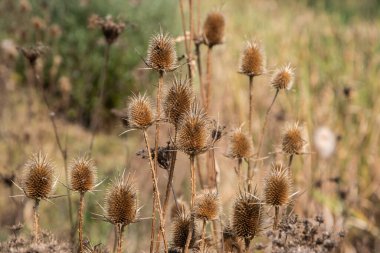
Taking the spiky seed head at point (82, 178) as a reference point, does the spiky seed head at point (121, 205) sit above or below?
below

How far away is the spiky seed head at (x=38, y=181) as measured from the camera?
179 cm

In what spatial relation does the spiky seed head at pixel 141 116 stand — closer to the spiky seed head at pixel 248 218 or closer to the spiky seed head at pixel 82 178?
the spiky seed head at pixel 82 178

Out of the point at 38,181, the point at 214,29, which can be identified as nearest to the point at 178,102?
the point at 38,181

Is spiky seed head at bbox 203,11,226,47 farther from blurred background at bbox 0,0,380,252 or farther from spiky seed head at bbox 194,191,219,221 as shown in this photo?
blurred background at bbox 0,0,380,252

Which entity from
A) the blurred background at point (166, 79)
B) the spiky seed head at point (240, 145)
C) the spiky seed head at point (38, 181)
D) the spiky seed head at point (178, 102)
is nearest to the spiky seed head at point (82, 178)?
the spiky seed head at point (38, 181)

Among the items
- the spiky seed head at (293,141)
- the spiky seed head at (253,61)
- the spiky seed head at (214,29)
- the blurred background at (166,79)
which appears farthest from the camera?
the blurred background at (166,79)

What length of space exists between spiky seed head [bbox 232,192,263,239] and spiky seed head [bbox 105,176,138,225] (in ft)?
1.01

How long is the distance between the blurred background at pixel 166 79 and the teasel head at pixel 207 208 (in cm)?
246

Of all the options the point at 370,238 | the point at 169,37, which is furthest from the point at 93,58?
the point at 169,37

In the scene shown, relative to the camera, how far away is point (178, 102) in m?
1.90

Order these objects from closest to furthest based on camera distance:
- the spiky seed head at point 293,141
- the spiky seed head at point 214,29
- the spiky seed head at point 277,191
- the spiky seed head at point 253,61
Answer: the spiky seed head at point 277,191
the spiky seed head at point 293,141
the spiky seed head at point 253,61
the spiky seed head at point 214,29

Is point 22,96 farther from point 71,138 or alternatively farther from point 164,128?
point 164,128

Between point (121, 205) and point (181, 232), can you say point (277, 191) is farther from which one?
point (121, 205)

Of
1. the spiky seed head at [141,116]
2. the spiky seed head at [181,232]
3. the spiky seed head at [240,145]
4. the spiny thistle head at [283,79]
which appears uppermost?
the spiny thistle head at [283,79]
